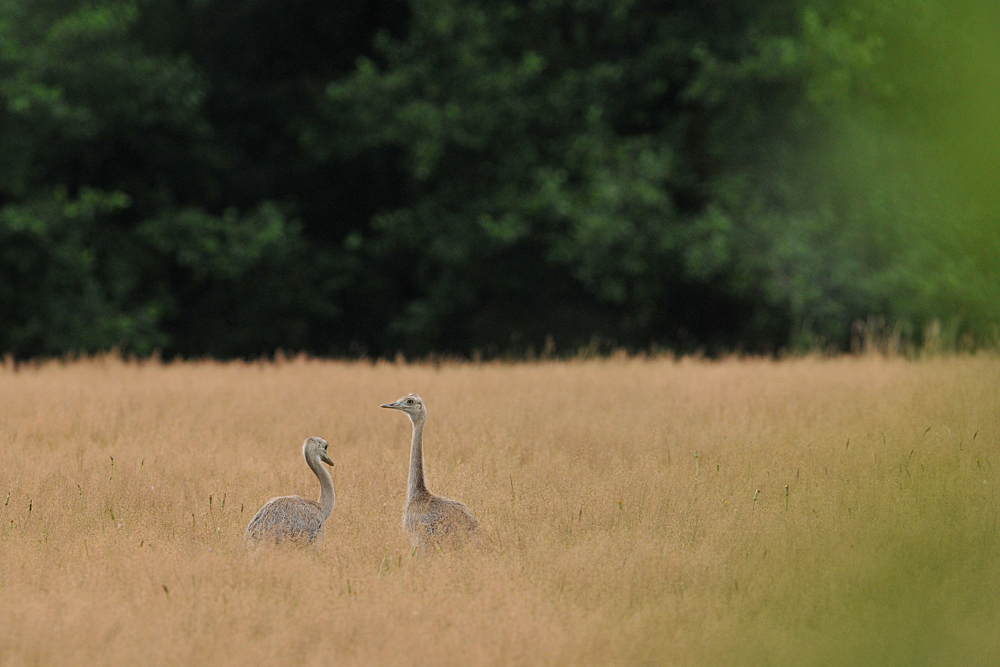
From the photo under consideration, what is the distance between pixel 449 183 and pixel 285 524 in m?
14.6

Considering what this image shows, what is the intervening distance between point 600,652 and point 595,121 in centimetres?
1433

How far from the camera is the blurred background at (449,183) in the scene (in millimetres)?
16625

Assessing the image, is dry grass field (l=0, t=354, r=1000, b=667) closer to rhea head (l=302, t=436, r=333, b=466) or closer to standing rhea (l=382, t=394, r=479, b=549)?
standing rhea (l=382, t=394, r=479, b=549)

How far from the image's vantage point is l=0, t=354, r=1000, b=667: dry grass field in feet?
13.5

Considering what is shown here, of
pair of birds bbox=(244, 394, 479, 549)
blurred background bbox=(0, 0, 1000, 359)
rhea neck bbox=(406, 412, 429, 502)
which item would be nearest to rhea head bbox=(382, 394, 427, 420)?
rhea neck bbox=(406, 412, 429, 502)

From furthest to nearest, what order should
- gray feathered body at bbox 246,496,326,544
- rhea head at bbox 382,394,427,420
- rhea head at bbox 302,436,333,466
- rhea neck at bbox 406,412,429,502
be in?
rhea head at bbox 382,394,427,420, rhea head at bbox 302,436,333,466, rhea neck at bbox 406,412,429,502, gray feathered body at bbox 246,496,326,544

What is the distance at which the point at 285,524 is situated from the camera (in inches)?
204

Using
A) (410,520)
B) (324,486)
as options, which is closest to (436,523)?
(410,520)

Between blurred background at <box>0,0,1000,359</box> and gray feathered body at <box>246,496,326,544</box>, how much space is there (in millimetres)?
10835

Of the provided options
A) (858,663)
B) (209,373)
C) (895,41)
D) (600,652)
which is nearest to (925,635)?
(858,663)

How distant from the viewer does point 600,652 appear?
4145 millimetres

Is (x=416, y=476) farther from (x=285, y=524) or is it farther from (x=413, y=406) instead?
(x=285, y=524)

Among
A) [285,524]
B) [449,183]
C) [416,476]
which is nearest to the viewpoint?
[285,524]

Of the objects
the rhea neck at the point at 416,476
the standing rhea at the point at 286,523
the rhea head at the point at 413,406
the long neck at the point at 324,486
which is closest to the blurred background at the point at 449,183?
the rhea head at the point at 413,406
